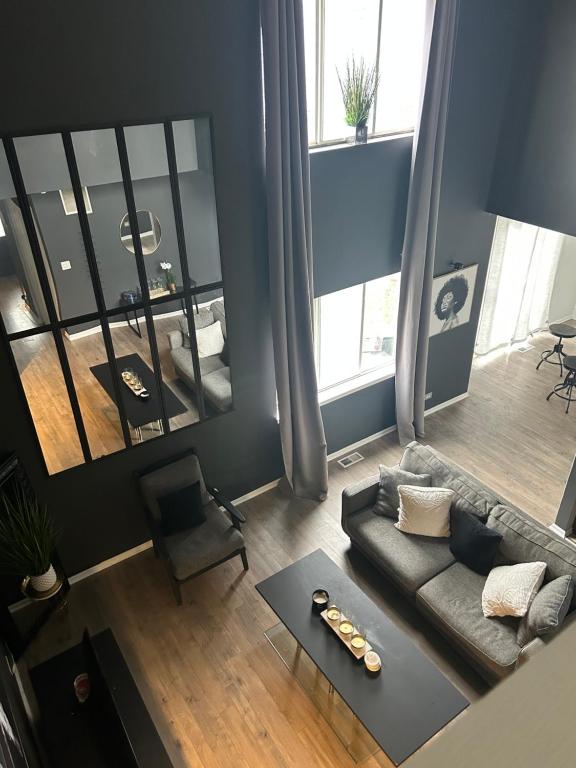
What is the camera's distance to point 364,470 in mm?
6605

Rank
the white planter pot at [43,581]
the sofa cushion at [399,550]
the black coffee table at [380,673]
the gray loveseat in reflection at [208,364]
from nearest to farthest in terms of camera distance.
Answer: the black coffee table at [380,673] < the white planter pot at [43,581] < the sofa cushion at [399,550] < the gray loveseat in reflection at [208,364]

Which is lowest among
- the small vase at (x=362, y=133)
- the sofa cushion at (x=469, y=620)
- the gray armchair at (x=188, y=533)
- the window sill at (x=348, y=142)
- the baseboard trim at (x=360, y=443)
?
the baseboard trim at (x=360, y=443)

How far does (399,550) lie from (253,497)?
1.76 metres

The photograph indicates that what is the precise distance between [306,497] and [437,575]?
1717 mm

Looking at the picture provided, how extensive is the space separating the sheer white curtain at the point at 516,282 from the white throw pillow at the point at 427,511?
3944 millimetres

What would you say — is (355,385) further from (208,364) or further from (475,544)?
(475,544)

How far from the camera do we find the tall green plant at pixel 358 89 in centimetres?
505

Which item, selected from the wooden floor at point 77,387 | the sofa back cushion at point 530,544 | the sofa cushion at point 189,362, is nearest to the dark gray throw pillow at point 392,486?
the sofa back cushion at point 530,544

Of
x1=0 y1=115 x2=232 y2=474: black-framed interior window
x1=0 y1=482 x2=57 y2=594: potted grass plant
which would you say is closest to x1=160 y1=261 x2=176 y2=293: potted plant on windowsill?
x1=0 y1=115 x2=232 y2=474: black-framed interior window

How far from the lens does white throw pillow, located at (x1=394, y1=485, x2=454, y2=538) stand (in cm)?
514

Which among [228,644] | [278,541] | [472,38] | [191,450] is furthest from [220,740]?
[472,38]

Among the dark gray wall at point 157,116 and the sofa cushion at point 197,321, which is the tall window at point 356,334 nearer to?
the dark gray wall at point 157,116

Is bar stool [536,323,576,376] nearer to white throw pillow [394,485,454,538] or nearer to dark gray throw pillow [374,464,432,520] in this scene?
dark gray throw pillow [374,464,432,520]

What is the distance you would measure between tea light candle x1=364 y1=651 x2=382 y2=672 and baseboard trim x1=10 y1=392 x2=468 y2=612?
2.40 meters
